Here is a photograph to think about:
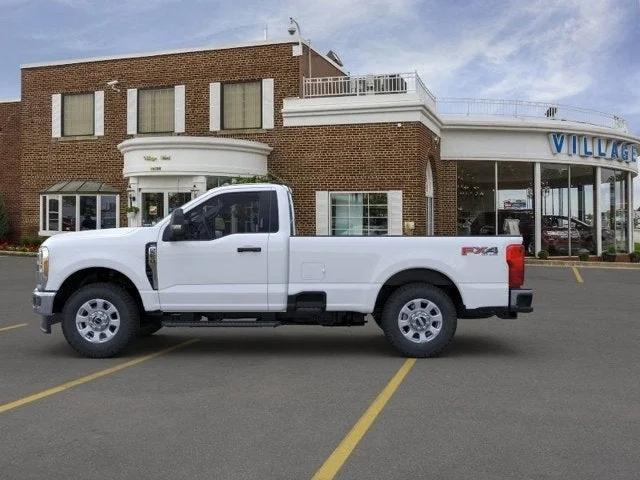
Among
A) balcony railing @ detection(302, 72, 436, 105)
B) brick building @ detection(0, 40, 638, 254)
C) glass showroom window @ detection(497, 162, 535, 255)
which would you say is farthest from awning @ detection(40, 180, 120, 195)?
glass showroom window @ detection(497, 162, 535, 255)

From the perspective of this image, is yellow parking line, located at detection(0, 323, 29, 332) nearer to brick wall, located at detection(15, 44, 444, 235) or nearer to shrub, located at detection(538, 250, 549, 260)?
brick wall, located at detection(15, 44, 444, 235)

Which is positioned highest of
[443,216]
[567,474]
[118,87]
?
→ [118,87]

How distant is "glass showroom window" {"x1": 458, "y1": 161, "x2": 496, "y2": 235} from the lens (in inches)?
1061

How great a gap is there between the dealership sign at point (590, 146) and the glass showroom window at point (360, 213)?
27.2 feet

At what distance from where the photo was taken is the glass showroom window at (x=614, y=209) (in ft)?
96.6

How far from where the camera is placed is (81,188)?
26438mm

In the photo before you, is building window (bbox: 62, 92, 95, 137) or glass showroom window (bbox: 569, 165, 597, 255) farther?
glass showroom window (bbox: 569, 165, 597, 255)

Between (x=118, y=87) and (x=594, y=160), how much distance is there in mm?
18983

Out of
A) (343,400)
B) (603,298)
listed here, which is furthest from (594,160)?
(343,400)

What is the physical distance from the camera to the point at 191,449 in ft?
16.0

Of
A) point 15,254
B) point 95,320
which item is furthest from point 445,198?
point 95,320

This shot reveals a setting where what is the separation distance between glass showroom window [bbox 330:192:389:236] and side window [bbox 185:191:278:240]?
48.8 feet

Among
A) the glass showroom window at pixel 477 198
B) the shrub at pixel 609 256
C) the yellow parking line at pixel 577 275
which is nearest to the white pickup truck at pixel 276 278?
the yellow parking line at pixel 577 275

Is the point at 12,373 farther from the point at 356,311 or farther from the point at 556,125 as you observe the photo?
the point at 556,125
